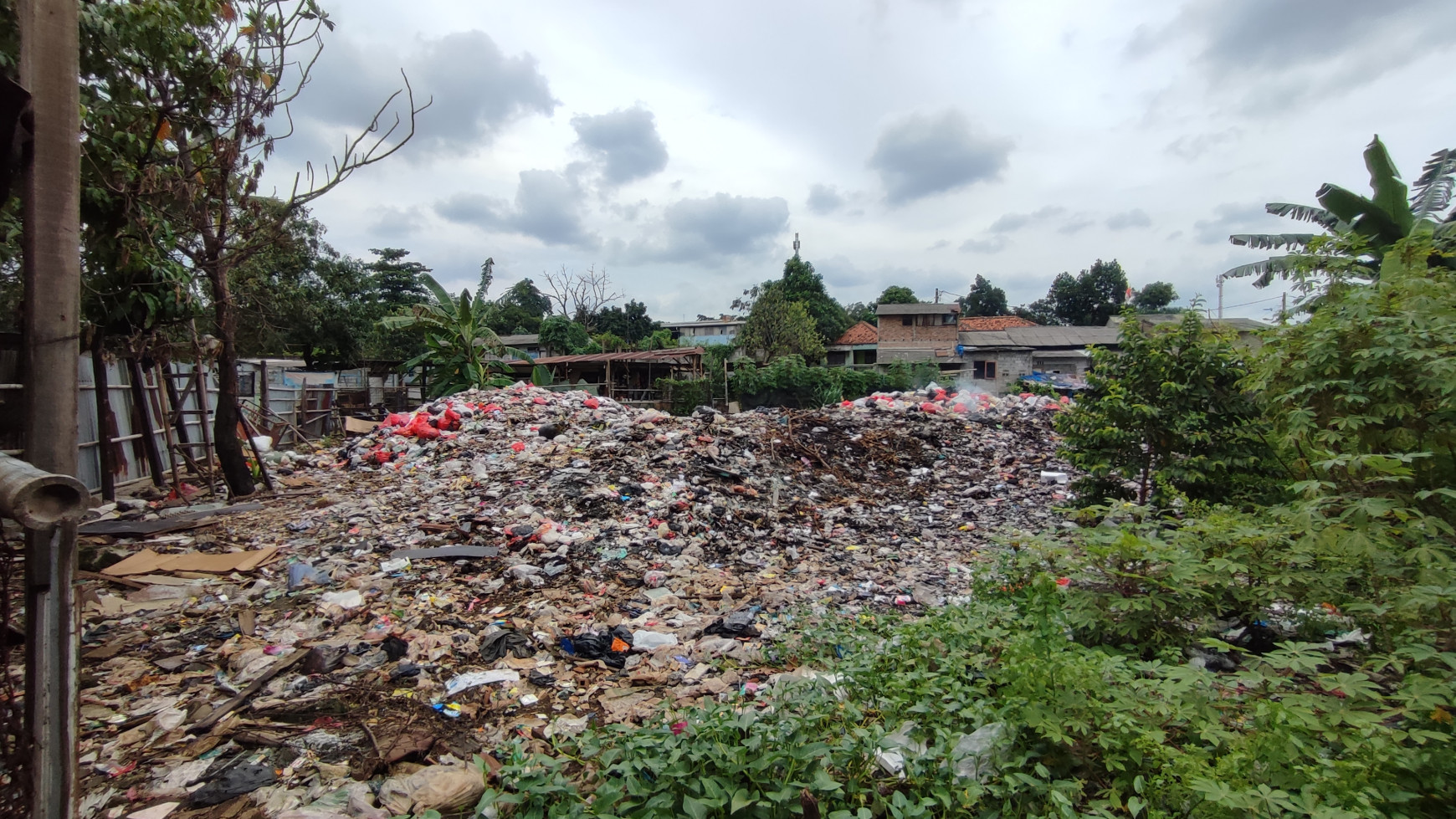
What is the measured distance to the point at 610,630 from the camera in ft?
12.6

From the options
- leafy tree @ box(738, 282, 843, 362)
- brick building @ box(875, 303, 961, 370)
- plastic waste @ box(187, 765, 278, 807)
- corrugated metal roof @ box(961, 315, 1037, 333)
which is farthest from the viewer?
corrugated metal roof @ box(961, 315, 1037, 333)

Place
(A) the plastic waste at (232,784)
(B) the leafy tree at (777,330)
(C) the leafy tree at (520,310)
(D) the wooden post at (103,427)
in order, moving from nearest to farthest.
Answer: (A) the plastic waste at (232,784), (D) the wooden post at (103,427), (B) the leafy tree at (777,330), (C) the leafy tree at (520,310)

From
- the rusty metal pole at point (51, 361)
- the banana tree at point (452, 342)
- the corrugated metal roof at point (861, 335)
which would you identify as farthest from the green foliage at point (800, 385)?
the rusty metal pole at point (51, 361)

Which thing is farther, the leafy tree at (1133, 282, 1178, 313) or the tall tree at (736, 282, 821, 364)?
the leafy tree at (1133, 282, 1178, 313)

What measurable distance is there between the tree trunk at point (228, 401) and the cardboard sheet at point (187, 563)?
7.66 ft

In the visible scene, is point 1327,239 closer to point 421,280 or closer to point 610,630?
point 610,630

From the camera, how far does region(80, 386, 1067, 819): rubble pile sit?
2.53 meters

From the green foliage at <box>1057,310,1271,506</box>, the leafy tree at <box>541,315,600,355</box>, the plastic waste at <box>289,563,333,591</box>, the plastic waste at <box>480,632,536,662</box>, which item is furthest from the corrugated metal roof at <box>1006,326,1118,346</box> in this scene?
the plastic waste at <box>289,563,333,591</box>

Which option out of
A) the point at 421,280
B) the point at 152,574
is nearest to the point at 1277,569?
the point at 152,574

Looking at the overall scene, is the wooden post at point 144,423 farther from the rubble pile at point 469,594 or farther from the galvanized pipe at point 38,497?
the galvanized pipe at point 38,497

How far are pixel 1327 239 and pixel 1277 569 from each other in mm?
2120

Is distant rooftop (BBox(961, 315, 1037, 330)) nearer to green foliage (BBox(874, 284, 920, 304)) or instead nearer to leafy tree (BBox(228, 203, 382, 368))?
green foliage (BBox(874, 284, 920, 304))

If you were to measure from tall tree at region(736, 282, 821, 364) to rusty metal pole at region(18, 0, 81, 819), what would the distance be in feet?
75.3

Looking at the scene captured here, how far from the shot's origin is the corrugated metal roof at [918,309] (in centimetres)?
2820
